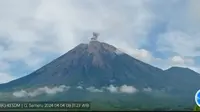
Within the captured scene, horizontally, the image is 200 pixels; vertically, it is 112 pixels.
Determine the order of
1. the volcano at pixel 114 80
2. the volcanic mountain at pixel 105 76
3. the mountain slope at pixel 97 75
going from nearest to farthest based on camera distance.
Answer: the volcano at pixel 114 80 → the volcanic mountain at pixel 105 76 → the mountain slope at pixel 97 75

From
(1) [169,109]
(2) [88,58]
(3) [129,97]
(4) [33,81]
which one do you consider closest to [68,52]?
(4) [33,81]

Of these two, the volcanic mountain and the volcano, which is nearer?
the volcano

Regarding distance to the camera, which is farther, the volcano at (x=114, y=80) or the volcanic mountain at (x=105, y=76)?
the volcanic mountain at (x=105, y=76)

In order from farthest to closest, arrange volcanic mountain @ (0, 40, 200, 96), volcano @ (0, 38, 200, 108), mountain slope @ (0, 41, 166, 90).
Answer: mountain slope @ (0, 41, 166, 90)
volcanic mountain @ (0, 40, 200, 96)
volcano @ (0, 38, 200, 108)

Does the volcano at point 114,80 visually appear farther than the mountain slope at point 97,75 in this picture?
No

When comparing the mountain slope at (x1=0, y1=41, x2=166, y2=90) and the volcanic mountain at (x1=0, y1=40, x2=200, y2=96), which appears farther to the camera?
the mountain slope at (x1=0, y1=41, x2=166, y2=90)

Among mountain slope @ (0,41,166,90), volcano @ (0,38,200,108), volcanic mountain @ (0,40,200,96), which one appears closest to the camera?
volcano @ (0,38,200,108)

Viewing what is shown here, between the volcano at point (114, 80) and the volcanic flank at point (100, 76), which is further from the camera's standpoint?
the volcanic flank at point (100, 76)

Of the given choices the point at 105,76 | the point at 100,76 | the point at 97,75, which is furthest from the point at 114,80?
the point at 97,75

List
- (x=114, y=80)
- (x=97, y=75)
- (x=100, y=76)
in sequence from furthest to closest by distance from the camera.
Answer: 1. (x=100, y=76)
2. (x=97, y=75)
3. (x=114, y=80)

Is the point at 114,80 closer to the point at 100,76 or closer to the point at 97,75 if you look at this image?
the point at 100,76

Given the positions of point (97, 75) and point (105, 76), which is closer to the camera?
point (105, 76)

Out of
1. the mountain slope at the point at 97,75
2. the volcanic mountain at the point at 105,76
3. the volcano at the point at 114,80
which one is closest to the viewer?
the volcano at the point at 114,80

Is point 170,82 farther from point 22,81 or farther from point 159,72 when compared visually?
point 22,81
